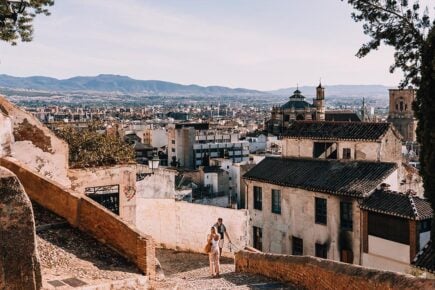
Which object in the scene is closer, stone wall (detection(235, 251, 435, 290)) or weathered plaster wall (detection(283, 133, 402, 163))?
stone wall (detection(235, 251, 435, 290))

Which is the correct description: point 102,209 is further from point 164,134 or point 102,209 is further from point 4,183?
point 164,134

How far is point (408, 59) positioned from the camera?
1592cm

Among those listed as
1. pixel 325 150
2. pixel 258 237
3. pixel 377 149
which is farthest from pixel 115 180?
pixel 377 149

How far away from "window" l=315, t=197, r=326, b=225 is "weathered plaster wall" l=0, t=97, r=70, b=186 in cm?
1412

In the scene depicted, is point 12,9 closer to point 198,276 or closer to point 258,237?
point 198,276

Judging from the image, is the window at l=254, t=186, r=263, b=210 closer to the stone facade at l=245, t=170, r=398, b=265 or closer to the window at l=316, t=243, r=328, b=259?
the stone facade at l=245, t=170, r=398, b=265

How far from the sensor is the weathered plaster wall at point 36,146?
1867 centimetres

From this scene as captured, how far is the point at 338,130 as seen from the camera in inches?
1267

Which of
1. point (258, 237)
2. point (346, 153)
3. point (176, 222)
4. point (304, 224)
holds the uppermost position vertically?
point (346, 153)

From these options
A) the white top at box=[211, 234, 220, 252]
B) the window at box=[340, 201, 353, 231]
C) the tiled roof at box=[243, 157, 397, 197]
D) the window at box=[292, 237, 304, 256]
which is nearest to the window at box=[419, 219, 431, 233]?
the tiled roof at box=[243, 157, 397, 197]

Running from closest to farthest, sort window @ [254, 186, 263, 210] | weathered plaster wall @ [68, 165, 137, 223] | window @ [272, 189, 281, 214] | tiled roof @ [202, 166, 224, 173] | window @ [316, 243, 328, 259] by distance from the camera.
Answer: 1. weathered plaster wall @ [68, 165, 137, 223]
2. window @ [316, 243, 328, 259]
3. window @ [272, 189, 281, 214]
4. window @ [254, 186, 263, 210]
5. tiled roof @ [202, 166, 224, 173]


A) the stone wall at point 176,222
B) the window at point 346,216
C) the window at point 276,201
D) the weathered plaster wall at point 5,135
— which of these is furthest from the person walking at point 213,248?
the window at point 276,201

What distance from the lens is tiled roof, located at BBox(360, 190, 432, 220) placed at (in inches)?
941

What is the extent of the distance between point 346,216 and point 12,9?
17867 millimetres
